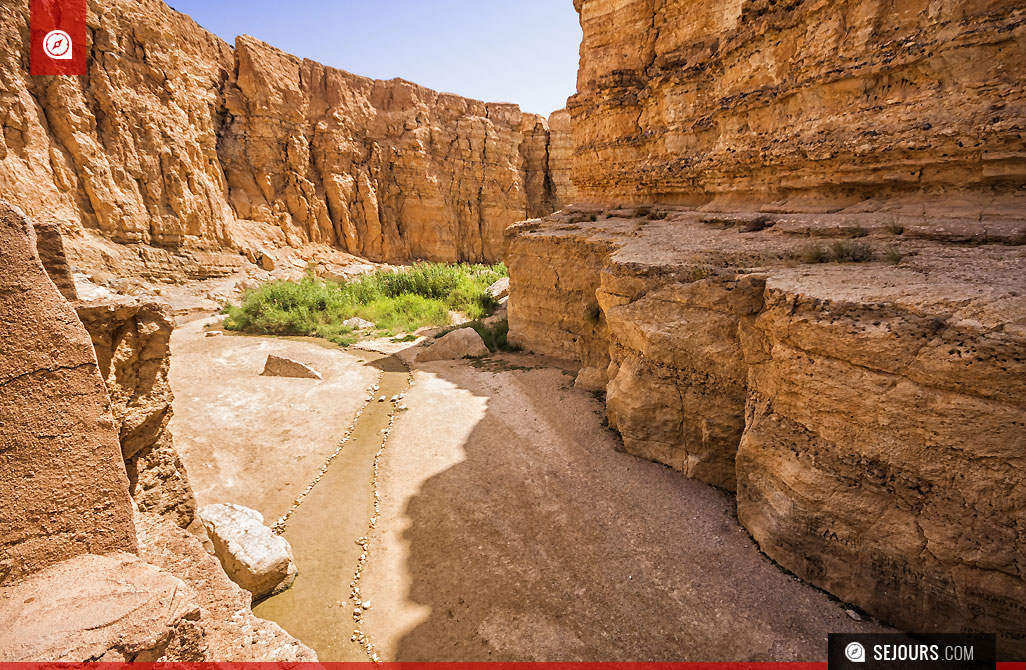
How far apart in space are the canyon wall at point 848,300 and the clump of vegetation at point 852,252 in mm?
22

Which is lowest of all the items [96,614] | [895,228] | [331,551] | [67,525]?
[331,551]

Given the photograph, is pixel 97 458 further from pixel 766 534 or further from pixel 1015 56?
pixel 1015 56

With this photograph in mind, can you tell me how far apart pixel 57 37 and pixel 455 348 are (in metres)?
18.2

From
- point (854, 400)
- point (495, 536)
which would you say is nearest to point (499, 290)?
point (495, 536)

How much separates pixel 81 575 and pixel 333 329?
13.6m

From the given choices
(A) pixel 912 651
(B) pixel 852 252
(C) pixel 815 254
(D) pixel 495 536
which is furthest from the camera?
(D) pixel 495 536

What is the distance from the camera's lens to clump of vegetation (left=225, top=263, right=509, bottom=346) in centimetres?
1582

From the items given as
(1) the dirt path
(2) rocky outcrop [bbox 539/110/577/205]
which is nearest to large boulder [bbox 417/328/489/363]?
(1) the dirt path

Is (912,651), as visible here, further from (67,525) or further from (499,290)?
(499,290)

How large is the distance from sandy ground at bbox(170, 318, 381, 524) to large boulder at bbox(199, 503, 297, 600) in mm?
775

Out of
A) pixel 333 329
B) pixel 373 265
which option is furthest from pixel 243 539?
pixel 373 265

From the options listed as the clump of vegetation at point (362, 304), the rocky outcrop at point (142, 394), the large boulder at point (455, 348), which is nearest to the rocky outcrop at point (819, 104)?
the large boulder at point (455, 348)

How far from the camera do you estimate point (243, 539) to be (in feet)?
16.8

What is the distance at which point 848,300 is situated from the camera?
3.91 meters
